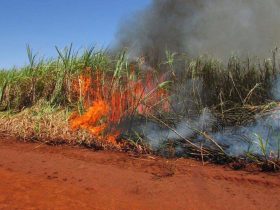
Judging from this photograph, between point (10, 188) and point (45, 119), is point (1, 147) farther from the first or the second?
point (10, 188)

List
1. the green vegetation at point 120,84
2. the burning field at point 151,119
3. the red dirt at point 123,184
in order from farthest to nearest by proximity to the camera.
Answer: the green vegetation at point 120,84, the burning field at point 151,119, the red dirt at point 123,184

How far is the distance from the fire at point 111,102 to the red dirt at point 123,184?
30.3 inches

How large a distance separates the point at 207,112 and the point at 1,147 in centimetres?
272

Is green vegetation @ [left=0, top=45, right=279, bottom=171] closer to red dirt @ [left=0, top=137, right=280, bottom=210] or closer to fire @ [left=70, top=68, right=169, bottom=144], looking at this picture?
fire @ [left=70, top=68, right=169, bottom=144]

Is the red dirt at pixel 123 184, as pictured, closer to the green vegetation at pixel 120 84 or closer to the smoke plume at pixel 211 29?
the green vegetation at pixel 120 84

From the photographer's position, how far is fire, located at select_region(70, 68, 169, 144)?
650cm

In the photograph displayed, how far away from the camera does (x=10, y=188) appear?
4.19m

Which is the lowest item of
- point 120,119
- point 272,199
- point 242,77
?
point 272,199

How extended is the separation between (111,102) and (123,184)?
99.5 inches

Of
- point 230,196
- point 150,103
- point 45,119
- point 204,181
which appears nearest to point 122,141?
point 150,103

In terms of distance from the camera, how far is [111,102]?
6.84 m

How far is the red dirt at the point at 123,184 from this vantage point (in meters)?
3.90

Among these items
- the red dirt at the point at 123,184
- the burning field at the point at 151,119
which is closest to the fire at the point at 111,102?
the burning field at the point at 151,119

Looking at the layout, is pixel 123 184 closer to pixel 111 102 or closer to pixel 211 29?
pixel 111 102
